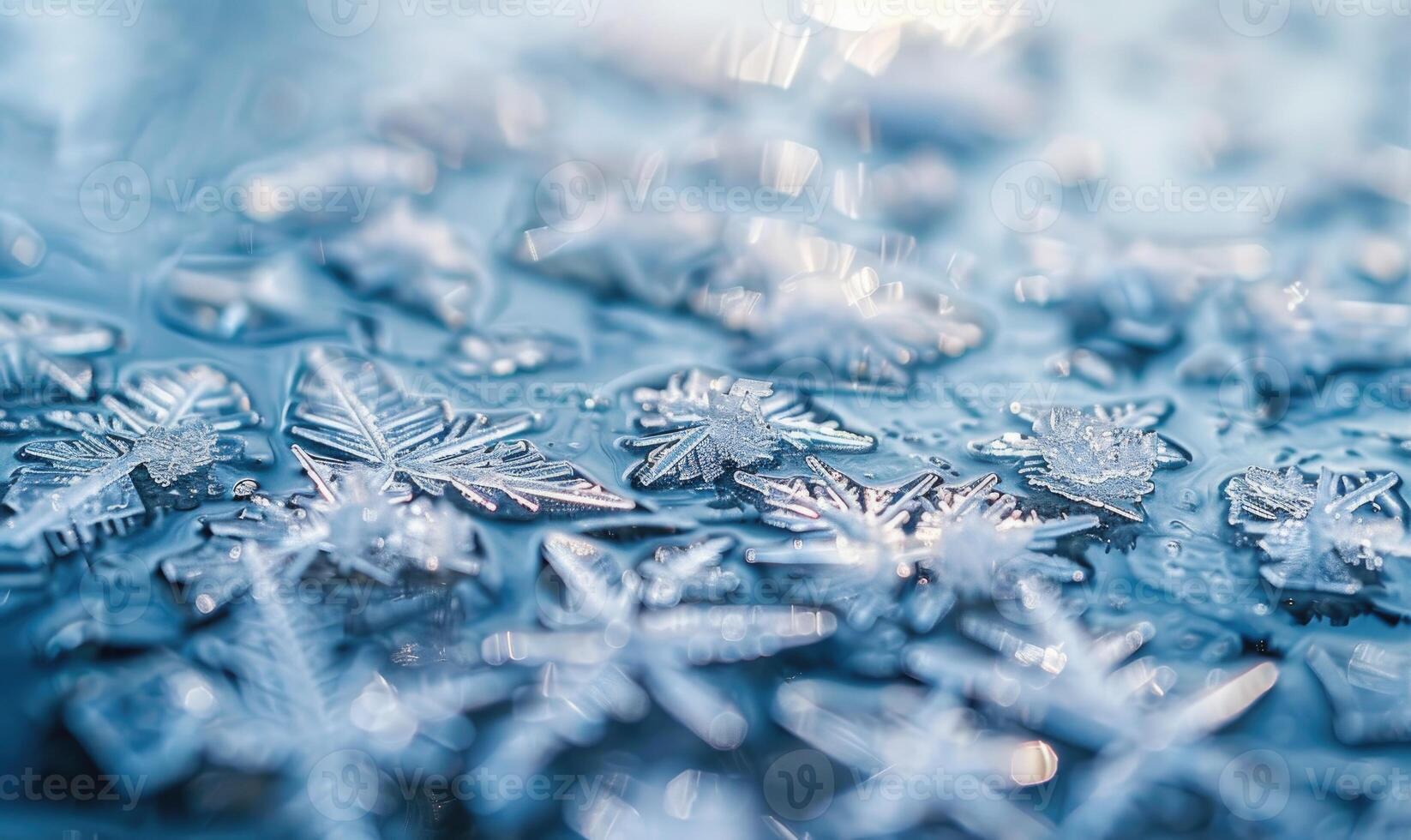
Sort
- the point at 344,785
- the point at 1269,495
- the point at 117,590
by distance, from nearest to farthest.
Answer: the point at 344,785
the point at 117,590
the point at 1269,495

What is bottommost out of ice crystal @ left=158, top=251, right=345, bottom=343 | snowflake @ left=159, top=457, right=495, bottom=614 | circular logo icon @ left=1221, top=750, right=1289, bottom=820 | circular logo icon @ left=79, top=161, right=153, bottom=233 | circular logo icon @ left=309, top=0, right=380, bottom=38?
circular logo icon @ left=1221, top=750, right=1289, bottom=820

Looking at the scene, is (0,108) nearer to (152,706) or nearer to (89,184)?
(89,184)

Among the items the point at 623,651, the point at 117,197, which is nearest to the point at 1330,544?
the point at 623,651

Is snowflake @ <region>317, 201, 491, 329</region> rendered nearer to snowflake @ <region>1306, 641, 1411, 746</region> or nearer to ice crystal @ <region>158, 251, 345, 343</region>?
ice crystal @ <region>158, 251, 345, 343</region>

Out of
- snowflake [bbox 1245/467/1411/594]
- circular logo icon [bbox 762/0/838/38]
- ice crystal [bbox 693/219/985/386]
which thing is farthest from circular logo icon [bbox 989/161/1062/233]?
snowflake [bbox 1245/467/1411/594]

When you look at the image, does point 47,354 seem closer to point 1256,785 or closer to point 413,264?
point 413,264

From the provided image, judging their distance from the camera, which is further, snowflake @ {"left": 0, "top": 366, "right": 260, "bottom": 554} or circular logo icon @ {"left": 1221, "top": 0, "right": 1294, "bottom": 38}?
circular logo icon @ {"left": 1221, "top": 0, "right": 1294, "bottom": 38}

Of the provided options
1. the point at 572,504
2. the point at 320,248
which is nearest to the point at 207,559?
the point at 572,504

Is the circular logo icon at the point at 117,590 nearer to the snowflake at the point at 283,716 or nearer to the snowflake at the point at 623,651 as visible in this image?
the snowflake at the point at 283,716
